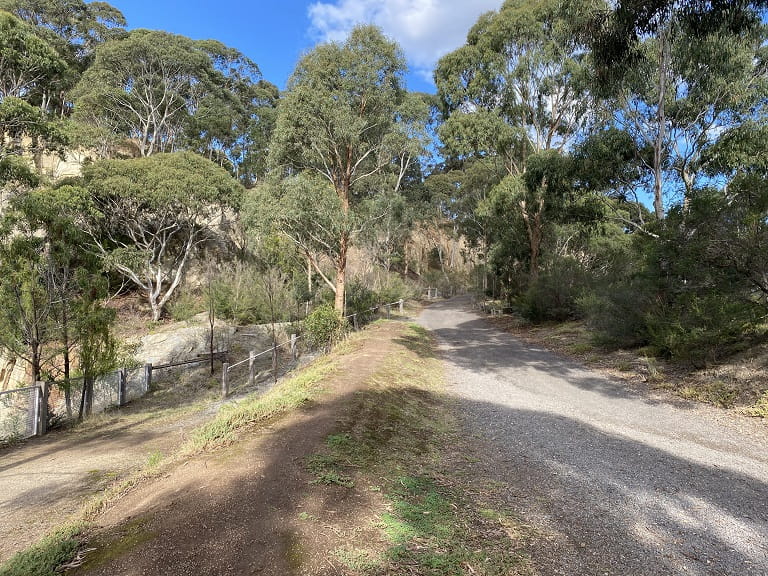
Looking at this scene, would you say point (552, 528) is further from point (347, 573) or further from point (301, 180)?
point (301, 180)

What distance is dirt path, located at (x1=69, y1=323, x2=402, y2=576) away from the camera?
254 centimetres

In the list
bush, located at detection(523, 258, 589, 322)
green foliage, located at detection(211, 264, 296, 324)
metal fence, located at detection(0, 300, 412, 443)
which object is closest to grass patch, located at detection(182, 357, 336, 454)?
metal fence, located at detection(0, 300, 412, 443)

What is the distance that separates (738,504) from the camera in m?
3.68

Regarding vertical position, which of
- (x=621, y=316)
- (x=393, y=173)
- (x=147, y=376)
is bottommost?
(x=147, y=376)

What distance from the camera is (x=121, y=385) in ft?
38.2

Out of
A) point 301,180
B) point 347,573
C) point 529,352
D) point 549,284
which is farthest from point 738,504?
point 549,284

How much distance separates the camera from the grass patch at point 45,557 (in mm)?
2525

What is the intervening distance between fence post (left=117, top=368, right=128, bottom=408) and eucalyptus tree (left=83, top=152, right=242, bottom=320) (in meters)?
9.76

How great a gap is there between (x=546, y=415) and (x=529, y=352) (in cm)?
614

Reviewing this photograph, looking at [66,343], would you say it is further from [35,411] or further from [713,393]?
[713,393]

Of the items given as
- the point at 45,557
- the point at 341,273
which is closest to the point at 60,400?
the point at 341,273

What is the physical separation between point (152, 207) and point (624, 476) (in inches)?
896

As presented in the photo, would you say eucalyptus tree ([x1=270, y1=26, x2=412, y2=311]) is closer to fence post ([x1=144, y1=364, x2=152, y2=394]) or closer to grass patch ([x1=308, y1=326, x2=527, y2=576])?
fence post ([x1=144, y1=364, x2=152, y2=394])

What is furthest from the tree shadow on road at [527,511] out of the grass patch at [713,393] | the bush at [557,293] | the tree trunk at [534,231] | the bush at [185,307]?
the bush at [185,307]
